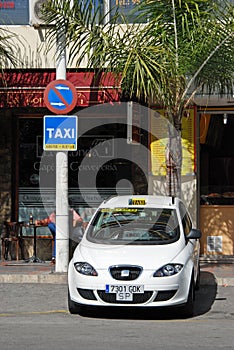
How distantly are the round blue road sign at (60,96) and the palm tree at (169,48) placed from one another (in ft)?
1.71

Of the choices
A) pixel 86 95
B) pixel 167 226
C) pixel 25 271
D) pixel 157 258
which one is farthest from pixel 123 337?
pixel 86 95

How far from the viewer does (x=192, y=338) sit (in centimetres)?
863

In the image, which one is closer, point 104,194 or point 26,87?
point 26,87

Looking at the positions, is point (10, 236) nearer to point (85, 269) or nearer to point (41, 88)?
point (41, 88)

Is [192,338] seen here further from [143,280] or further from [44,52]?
[44,52]

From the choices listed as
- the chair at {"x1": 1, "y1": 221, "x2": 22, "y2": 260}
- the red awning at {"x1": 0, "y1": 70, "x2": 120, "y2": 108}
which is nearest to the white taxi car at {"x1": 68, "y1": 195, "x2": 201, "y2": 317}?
the red awning at {"x1": 0, "y1": 70, "x2": 120, "y2": 108}

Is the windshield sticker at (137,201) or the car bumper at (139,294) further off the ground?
the windshield sticker at (137,201)

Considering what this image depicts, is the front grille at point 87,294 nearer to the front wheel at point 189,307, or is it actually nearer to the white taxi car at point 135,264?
the white taxi car at point 135,264

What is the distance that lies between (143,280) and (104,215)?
1.91m

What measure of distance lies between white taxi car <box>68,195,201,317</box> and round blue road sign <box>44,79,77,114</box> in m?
2.94

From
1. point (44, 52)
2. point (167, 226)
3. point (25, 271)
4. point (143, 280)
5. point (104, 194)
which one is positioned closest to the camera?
point (143, 280)

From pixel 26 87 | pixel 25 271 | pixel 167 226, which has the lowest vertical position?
pixel 25 271

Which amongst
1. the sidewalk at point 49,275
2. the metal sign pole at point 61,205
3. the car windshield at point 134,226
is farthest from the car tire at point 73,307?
the metal sign pole at point 61,205

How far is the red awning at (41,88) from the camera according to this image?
47.7ft
